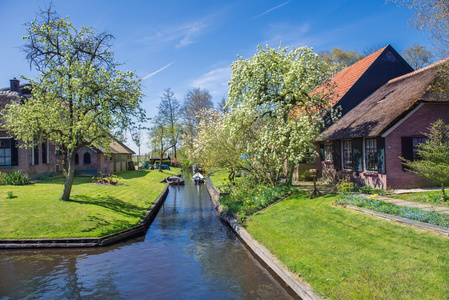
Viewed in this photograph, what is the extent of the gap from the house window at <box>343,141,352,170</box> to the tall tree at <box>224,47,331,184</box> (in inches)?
116

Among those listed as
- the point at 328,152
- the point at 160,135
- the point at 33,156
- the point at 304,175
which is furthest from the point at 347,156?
the point at 160,135

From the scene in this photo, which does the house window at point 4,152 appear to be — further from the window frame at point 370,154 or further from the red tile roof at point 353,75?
the window frame at point 370,154

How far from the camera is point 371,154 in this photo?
53.3ft

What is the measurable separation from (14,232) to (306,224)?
1096 cm

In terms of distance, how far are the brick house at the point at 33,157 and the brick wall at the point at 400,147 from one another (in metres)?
14.1

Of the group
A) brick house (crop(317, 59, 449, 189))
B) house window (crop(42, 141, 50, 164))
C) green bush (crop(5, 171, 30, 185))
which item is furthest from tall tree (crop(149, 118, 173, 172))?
brick house (crop(317, 59, 449, 189))

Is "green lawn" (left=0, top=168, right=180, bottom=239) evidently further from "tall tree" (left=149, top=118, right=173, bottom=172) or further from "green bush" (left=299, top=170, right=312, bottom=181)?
"tall tree" (left=149, top=118, right=173, bottom=172)

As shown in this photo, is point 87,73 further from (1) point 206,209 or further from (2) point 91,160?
(2) point 91,160

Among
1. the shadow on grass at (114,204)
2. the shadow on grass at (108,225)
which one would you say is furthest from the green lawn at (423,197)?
the shadow on grass at (114,204)

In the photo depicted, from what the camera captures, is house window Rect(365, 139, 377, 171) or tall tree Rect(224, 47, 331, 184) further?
house window Rect(365, 139, 377, 171)

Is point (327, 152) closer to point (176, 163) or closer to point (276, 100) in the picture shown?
point (276, 100)

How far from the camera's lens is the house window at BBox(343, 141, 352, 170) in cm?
1816

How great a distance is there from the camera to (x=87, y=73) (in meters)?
14.5

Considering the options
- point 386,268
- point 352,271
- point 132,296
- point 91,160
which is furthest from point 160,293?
point 91,160
